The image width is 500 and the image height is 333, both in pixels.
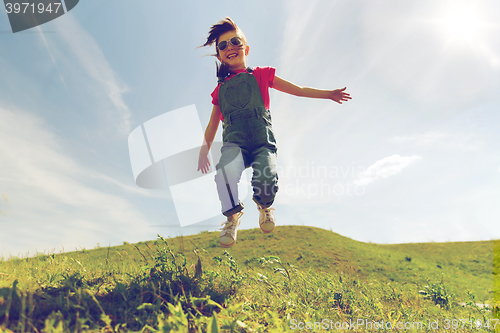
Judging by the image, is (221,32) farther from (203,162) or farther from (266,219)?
(266,219)

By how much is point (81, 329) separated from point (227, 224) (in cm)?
203

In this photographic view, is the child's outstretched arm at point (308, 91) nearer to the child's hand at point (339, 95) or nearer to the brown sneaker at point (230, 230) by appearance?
the child's hand at point (339, 95)

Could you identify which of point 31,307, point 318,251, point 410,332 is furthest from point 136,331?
point 318,251

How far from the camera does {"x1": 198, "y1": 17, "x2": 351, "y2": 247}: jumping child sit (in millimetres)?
3439

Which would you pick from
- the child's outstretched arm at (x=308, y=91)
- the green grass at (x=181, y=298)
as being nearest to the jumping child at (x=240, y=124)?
the child's outstretched arm at (x=308, y=91)

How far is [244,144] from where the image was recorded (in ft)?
12.3

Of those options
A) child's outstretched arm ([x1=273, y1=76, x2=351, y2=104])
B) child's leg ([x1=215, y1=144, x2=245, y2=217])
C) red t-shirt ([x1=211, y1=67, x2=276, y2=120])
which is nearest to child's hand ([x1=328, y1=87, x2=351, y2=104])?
child's outstretched arm ([x1=273, y1=76, x2=351, y2=104])

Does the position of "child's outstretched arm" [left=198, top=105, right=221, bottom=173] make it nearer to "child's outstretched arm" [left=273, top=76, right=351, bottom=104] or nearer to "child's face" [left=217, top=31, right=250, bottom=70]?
"child's face" [left=217, top=31, right=250, bottom=70]

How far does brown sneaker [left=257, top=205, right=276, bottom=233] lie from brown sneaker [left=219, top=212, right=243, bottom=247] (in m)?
0.32

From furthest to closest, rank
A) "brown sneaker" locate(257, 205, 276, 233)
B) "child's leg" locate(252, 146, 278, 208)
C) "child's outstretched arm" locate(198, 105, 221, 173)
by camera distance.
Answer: "child's outstretched arm" locate(198, 105, 221, 173)
"brown sneaker" locate(257, 205, 276, 233)
"child's leg" locate(252, 146, 278, 208)

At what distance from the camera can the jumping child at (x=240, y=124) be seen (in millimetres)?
3439

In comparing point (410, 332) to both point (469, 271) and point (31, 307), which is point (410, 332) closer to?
point (31, 307)

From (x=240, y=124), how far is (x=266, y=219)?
4.88 feet

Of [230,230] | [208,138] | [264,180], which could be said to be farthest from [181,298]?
[208,138]
